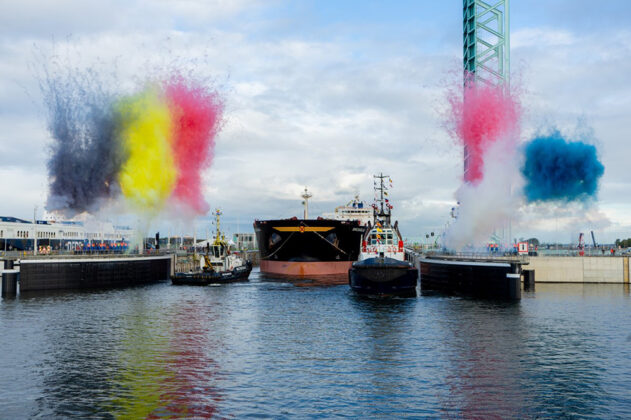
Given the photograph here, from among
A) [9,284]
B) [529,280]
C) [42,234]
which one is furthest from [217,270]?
[42,234]

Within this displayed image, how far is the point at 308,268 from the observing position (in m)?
91.6

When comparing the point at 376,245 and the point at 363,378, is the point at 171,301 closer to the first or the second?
the point at 376,245

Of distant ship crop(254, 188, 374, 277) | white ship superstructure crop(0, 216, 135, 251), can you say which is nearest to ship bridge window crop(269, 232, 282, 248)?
distant ship crop(254, 188, 374, 277)

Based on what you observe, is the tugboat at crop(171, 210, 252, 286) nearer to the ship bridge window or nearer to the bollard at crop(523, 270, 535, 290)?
the ship bridge window

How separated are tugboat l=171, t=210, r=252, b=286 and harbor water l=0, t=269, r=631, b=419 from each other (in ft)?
77.4

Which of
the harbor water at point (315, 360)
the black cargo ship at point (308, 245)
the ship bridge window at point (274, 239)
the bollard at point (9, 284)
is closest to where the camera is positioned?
the harbor water at point (315, 360)

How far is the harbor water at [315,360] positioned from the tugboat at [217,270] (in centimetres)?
2358

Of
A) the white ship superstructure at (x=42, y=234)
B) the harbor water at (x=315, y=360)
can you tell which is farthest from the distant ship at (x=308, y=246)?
the harbor water at (x=315, y=360)

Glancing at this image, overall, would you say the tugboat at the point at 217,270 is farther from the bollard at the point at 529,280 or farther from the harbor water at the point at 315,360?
the bollard at the point at 529,280

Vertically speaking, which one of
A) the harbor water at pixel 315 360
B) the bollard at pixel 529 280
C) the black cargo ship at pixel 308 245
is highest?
the black cargo ship at pixel 308 245

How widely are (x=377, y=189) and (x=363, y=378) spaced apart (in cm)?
5527

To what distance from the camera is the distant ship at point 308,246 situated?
8950cm

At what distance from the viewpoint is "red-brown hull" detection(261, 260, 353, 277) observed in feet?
301

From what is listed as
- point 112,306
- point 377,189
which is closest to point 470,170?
point 377,189
